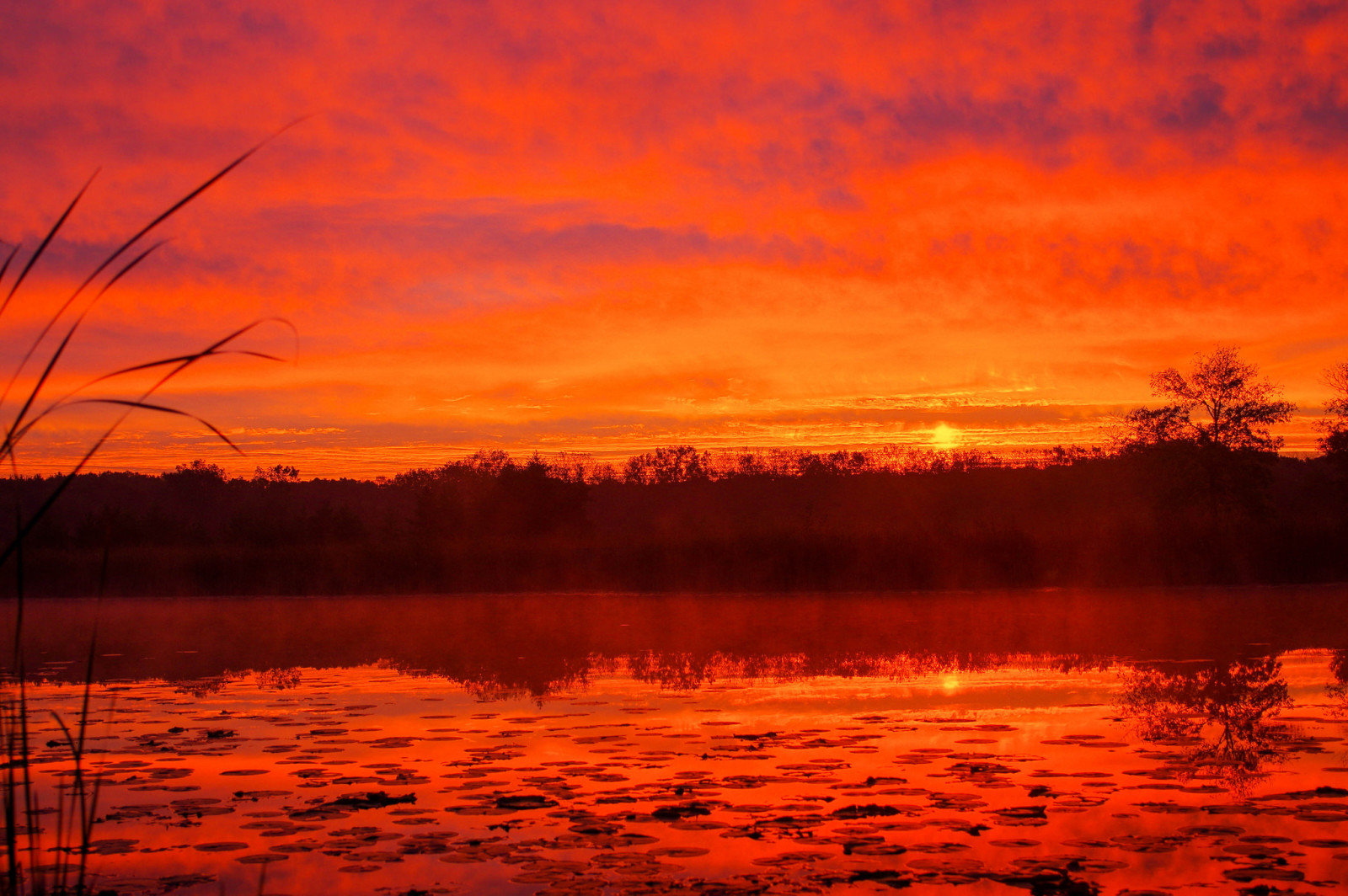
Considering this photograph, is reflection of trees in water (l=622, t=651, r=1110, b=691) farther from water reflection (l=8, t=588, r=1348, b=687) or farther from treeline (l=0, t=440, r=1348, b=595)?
treeline (l=0, t=440, r=1348, b=595)

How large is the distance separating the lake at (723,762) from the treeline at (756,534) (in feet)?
6.68

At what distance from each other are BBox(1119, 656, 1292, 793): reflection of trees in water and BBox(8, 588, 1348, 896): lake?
5 cm

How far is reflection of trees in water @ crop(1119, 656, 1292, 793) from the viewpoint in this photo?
7.09 metres

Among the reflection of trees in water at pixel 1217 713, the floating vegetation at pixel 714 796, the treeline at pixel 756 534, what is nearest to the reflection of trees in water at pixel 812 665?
the reflection of trees in water at pixel 1217 713

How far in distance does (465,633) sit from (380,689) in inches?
237

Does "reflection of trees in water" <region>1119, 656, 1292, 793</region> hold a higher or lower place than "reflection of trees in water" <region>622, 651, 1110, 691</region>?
higher

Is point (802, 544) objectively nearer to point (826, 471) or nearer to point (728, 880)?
point (728, 880)

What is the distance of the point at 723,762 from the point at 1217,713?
430 cm

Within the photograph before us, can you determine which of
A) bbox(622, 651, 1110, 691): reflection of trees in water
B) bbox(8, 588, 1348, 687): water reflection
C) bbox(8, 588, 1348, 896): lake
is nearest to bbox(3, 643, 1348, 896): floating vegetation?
bbox(8, 588, 1348, 896): lake

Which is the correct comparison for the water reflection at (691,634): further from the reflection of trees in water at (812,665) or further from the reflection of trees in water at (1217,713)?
the reflection of trees in water at (1217,713)

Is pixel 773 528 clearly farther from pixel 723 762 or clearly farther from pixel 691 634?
pixel 723 762

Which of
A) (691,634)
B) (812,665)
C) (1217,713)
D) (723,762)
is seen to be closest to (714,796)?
(723,762)

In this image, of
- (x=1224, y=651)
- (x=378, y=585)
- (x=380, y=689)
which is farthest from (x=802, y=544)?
(x=380, y=689)

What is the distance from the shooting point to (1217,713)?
29.2 feet
